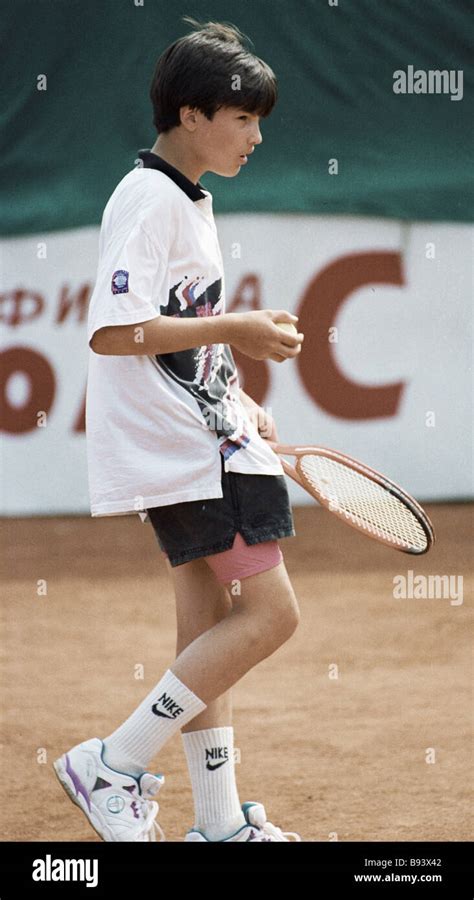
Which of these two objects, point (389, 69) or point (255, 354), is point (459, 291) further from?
point (255, 354)

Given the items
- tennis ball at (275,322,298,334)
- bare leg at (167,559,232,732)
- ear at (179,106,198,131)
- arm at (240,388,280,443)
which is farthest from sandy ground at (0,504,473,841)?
ear at (179,106,198,131)

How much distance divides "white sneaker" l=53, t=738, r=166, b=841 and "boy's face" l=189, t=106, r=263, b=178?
3.19 feet

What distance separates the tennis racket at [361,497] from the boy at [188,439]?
10.5 inches

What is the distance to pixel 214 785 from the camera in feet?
7.16

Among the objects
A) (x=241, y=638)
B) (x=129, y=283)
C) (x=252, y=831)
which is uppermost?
(x=129, y=283)

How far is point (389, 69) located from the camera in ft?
22.1

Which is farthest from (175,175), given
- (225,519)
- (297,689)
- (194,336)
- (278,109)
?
(278,109)

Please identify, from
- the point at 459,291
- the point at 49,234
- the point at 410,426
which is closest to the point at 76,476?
the point at 49,234

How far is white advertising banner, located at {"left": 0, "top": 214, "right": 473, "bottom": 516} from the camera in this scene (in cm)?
682

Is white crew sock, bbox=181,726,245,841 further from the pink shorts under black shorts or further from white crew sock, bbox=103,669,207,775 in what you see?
the pink shorts under black shorts

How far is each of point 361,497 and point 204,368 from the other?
0.49 metres

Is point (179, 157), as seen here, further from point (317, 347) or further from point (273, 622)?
point (317, 347)

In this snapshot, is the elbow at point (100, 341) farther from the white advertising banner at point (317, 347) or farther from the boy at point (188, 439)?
the white advertising banner at point (317, 347)

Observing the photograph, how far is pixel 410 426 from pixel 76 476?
1.77 metres
